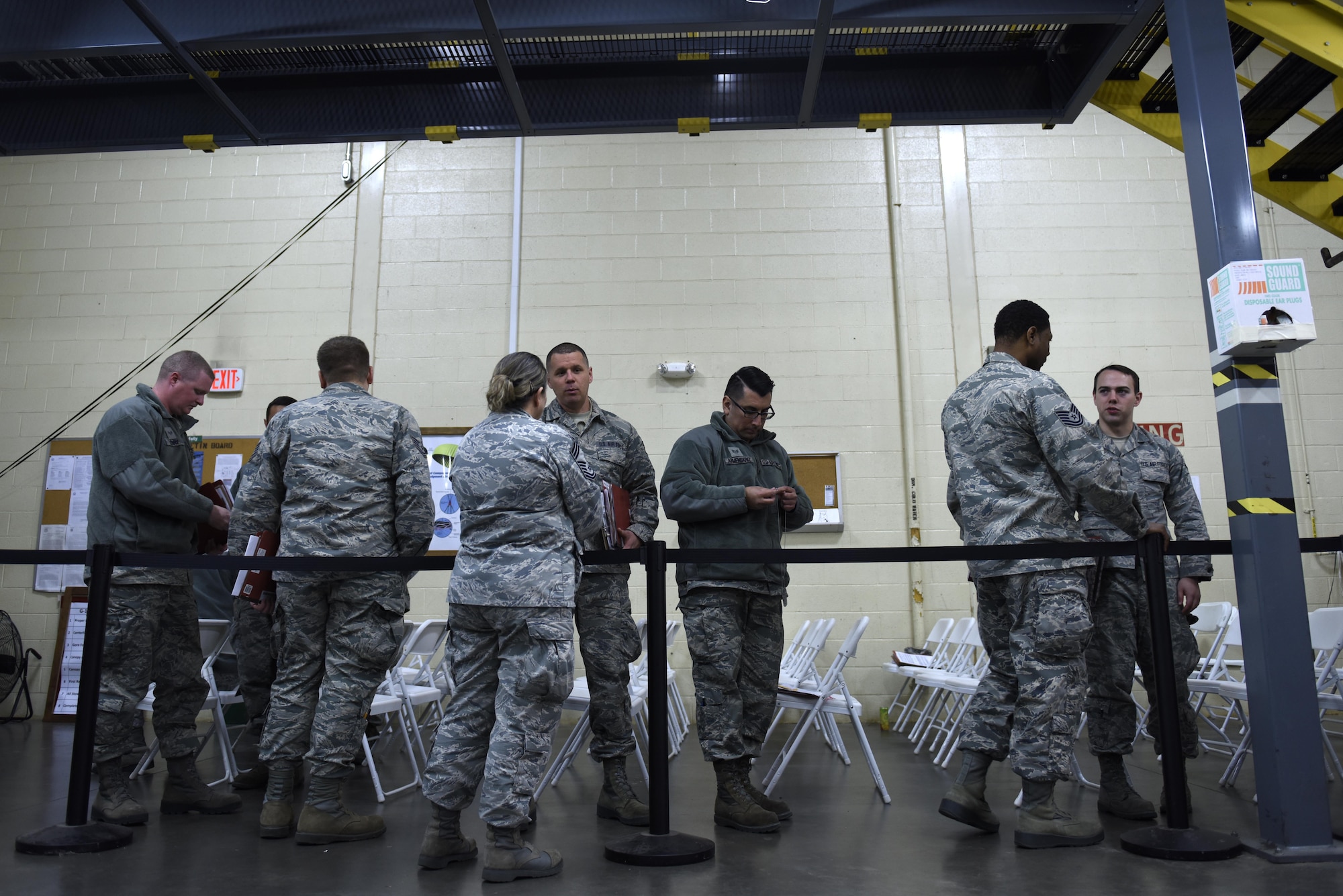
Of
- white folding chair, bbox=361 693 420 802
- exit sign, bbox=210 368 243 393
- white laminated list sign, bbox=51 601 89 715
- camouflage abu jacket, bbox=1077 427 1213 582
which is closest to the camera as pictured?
white folding chair, bbox=361 693 420 802

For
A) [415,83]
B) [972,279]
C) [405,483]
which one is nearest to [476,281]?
[415,83]

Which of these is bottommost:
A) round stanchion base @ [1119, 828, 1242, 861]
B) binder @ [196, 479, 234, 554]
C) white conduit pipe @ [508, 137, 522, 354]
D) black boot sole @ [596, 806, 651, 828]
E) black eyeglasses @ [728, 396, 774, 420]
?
black boot sole @ [596, 806, 651, 828]

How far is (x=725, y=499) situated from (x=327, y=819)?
1.60m

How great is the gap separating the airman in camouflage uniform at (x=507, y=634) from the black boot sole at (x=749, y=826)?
27.4 inches

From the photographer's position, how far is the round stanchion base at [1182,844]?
256cm

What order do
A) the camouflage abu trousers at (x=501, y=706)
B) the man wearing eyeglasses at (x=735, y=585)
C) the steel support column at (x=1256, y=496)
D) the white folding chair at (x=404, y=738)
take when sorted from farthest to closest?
the white folding chair at (x=404, y=738) → the man wearing eyeglasses at (x=735, y=585) → the steel support column at (x=1256, y=496) → the camouflage abu trousers at (x=501, y=706)

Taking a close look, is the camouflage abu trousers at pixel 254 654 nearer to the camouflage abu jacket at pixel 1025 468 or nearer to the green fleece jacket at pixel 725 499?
the green fleece jacket at pixel 725 499

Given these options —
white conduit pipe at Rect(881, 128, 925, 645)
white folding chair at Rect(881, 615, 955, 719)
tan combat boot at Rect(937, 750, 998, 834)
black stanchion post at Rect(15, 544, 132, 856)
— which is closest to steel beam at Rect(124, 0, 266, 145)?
black stanchion post at Rect(15, 544, 132, 856)

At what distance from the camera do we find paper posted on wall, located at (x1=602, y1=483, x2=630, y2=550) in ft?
10.6

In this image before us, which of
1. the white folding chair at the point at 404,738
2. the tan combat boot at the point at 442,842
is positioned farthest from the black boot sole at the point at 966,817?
the white folding chair at the point at 404,738

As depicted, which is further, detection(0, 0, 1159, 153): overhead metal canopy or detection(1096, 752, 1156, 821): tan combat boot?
detection(0, 0, 1159, 153): overhead metal canopy

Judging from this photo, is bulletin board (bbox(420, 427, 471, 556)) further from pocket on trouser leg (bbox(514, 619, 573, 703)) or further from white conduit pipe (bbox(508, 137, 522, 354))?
pocket on trouser leg (bbox(514, 619, 573, 703))

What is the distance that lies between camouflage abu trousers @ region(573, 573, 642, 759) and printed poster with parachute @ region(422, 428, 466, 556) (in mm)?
3648

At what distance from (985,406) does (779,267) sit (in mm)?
4451
